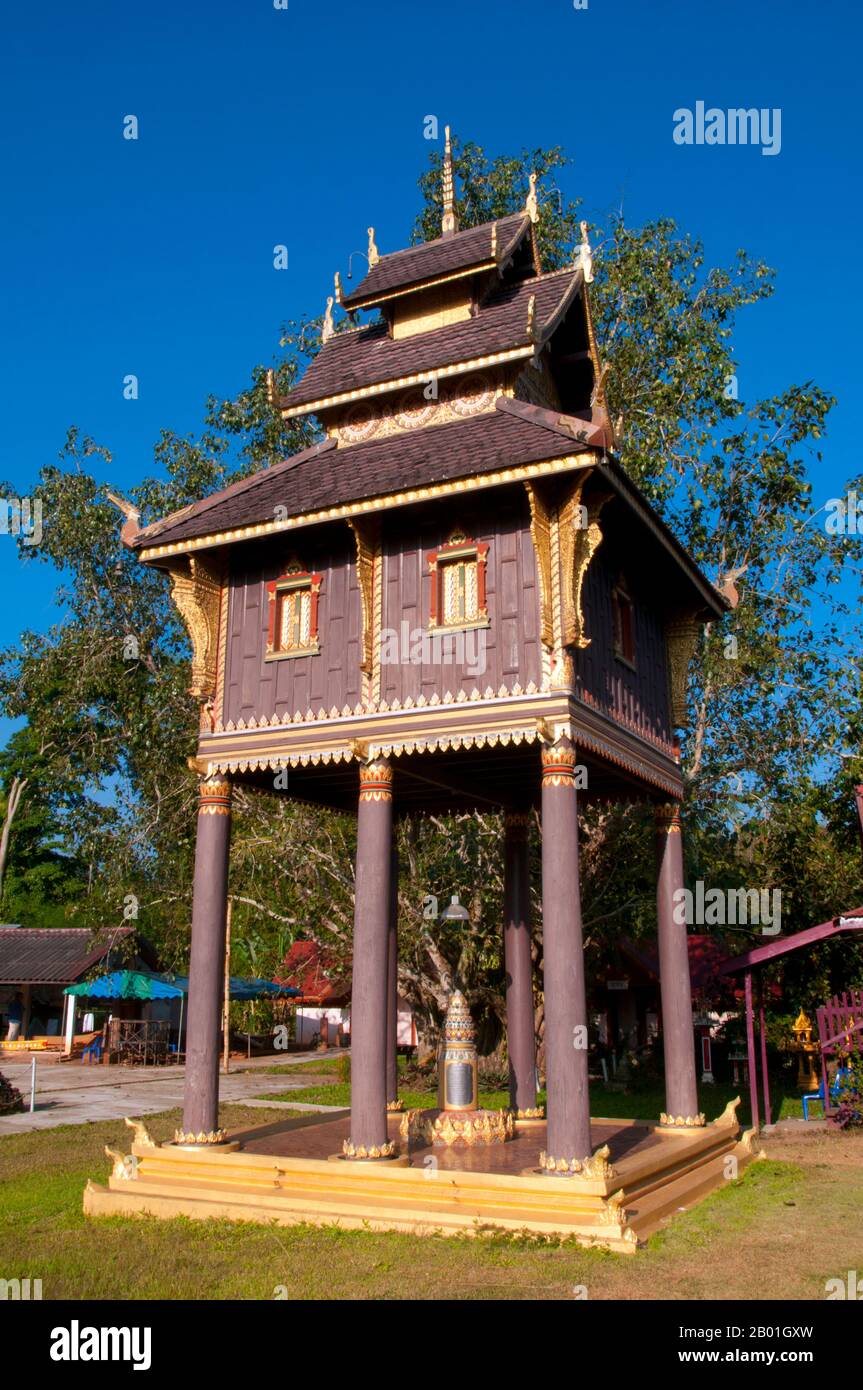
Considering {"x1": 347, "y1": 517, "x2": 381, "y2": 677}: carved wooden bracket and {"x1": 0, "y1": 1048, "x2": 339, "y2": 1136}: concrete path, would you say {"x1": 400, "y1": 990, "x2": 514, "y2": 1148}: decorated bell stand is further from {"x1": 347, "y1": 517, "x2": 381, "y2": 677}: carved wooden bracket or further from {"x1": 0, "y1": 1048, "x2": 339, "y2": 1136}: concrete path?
{"x1": 0, "y1": 1048, "x2": 339, "y2": 1136}: concrete path

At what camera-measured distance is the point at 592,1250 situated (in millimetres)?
9945

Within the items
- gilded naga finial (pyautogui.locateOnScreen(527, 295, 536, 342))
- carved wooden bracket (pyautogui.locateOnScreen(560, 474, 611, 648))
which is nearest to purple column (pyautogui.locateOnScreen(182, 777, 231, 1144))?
carved wooden bracket (pyautogui.locateOnScreen(560, 474, 611, 648))

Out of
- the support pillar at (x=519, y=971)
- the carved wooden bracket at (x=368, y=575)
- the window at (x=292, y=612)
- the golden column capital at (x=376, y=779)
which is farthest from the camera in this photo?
the support pillar at (x=519, y=971)

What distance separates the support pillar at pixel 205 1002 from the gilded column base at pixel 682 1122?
6.31 metres

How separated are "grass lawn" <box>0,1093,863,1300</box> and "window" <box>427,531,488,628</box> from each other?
6644 mm

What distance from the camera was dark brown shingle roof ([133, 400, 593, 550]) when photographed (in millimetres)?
12320

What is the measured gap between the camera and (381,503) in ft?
42.1

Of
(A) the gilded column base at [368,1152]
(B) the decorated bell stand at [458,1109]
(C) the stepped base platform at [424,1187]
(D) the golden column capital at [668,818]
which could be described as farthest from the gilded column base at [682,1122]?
(A) the gilded column base at [368,1152]

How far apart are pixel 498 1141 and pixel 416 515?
8.22m

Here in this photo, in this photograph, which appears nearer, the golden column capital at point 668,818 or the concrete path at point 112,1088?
the golden column capital at point 668,818

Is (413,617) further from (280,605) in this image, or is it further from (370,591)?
(280,605)

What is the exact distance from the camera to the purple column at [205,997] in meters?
13.2

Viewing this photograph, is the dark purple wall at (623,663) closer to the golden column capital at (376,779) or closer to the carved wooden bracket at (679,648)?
the carved wooden bracket at (679,648)

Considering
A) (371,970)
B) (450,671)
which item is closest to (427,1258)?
(371,970)
